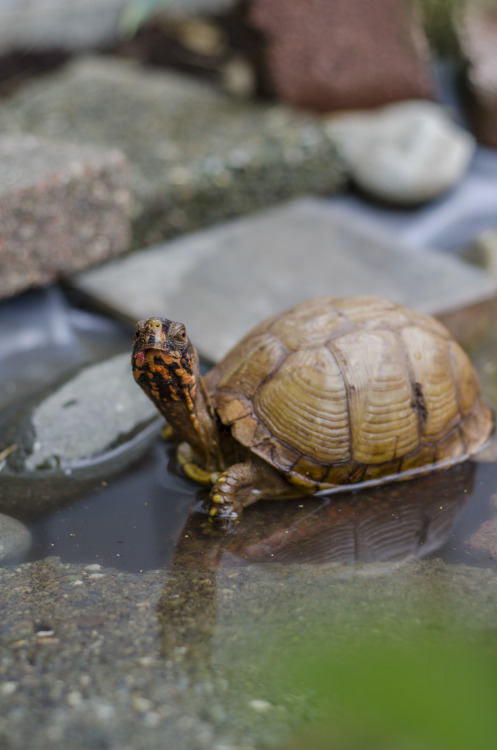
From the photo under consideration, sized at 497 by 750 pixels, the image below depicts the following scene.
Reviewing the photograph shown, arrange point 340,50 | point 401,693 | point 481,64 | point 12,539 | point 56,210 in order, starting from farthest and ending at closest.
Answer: point 481,64 < point 340,50 < point 56,210 < point 12,539 < point 401,693

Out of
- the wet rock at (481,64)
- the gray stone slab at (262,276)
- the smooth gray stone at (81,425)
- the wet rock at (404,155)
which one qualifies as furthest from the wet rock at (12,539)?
the wet rock at (481,64)

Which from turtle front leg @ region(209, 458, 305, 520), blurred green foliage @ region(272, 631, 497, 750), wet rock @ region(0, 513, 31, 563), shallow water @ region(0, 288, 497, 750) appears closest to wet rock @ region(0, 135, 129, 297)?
shallow water @ region(0, 288, 497, 750)

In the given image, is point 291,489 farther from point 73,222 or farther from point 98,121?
point 98,121

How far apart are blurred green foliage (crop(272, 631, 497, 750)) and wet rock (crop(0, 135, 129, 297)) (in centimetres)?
200

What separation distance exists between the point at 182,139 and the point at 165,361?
2299 mm

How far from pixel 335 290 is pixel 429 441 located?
1.05 m

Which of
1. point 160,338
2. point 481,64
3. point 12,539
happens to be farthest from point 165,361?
point 481,64

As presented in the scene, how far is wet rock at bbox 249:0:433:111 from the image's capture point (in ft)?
13.3

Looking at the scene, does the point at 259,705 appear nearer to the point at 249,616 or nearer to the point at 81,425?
the point at 249,616

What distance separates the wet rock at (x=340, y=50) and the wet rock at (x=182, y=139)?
0.69 feet

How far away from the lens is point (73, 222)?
3027mm

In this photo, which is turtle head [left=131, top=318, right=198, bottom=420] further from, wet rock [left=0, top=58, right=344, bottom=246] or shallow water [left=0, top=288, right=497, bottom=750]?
wet rock [left=0, top=58, right=344, bottom=246]

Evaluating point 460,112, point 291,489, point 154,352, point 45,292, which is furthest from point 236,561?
point 460,112

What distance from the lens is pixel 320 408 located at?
6.70 ft
